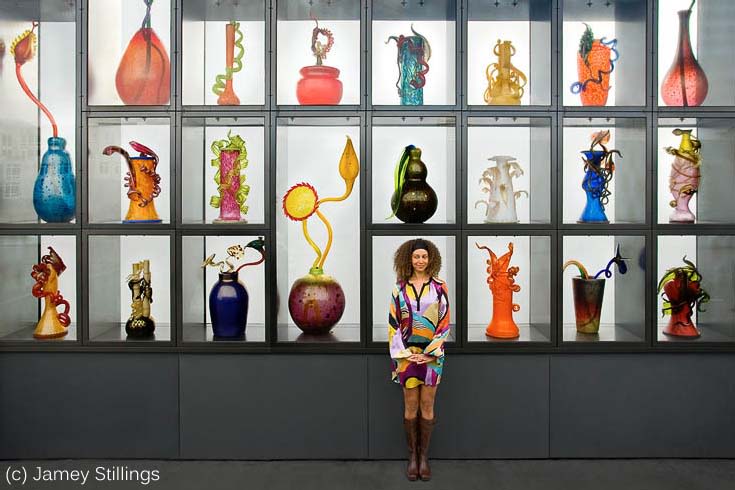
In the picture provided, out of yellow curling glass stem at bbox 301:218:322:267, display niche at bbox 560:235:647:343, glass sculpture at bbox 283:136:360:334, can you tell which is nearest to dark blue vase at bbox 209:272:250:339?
glass sculpture at bbox 283:136:360:334

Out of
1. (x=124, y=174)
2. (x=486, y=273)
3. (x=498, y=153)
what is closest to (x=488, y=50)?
(x=498, y=153)

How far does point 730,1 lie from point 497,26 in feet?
3.65

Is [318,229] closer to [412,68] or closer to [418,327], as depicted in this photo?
[418,327]

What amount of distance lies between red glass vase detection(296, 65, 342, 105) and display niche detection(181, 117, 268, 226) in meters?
0.25

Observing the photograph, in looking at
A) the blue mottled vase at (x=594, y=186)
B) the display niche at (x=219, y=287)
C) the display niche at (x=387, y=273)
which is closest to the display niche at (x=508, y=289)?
the display niche at (x=387, y=273)

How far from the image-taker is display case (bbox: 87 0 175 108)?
276 centimetres

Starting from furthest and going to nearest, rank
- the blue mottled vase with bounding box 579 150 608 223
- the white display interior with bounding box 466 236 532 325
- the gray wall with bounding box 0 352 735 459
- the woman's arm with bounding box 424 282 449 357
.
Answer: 1. the white display interior with bounding box 466 236 532 325
2. the blue mottled vase with bounding box 579 150 608 223
3. the gray wall with bounding box 0 352 735 459
4. the woman's arm with bounding box 424 282 449 357

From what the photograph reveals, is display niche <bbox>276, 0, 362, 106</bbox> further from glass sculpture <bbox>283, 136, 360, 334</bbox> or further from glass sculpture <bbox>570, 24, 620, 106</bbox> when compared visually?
glass sculpture <bbox>570, 24, 620, 106</bbox>

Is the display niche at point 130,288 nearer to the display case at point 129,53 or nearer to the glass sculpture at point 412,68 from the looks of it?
the display case at point 129,53

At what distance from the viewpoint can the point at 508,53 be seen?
286 cm

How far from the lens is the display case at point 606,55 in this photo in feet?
9.20

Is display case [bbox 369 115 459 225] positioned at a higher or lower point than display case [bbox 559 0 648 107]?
lower
